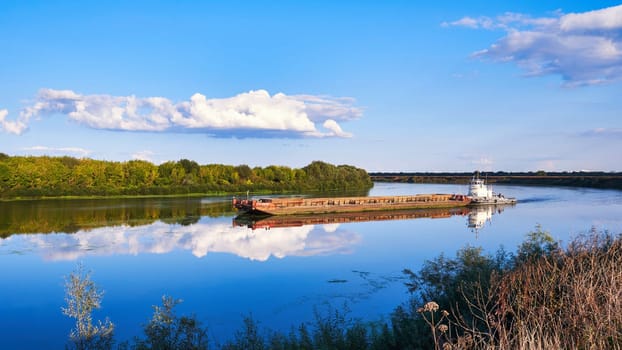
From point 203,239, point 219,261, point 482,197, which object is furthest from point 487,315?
point 482,197

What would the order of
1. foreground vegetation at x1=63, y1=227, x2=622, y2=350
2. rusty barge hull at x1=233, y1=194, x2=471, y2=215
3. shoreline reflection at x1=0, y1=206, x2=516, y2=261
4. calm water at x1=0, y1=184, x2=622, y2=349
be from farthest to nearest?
1. rusty barge hull at x1=233, y1=194, x2=471, y2=215
2. shoreline reflection at x1=0, y1=206, x2=516, y2=261
3. calm water at x1=0, y1=184, x2=622, y2=349
4. foreground vegetation at x1=63, y1=227, x2=622, y2=350

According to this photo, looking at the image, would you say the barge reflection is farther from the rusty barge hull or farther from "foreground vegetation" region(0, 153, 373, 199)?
"foreground vegetation" region(0, 153, 373, 199)

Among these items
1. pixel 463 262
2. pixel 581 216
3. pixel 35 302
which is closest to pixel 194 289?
pixel 35 302

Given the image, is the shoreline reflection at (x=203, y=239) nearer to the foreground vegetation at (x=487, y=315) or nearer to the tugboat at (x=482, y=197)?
the foreground vegetation at (x=487, y=315)

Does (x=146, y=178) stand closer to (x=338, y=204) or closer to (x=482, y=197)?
(x=338, y=204)

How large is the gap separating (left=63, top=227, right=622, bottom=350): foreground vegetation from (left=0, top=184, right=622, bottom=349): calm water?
1900 mm

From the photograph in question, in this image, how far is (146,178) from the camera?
7888cm

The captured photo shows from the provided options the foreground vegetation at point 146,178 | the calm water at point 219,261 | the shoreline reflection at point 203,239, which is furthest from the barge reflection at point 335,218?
the foreground vegetation at point 146,178

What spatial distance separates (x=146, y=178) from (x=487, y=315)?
259ft

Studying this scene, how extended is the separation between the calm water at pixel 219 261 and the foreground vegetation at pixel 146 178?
2464 centimetres

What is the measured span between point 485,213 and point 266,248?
30.4 meters

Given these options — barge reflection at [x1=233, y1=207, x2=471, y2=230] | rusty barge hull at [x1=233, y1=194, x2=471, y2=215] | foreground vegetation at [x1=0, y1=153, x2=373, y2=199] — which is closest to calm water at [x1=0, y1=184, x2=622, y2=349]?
barge reflection at [x1=233, y1=207, x2=471, y2=230]

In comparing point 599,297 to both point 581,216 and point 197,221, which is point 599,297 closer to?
point 197,221

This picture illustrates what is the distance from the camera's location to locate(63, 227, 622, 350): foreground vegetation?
19.1ft
